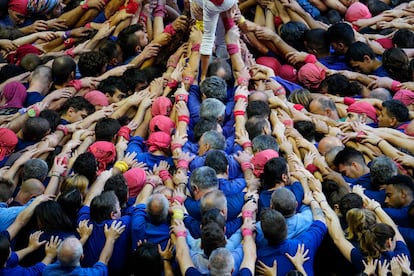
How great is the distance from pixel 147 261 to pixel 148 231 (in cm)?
45

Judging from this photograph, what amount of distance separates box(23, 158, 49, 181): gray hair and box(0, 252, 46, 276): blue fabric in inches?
37.4

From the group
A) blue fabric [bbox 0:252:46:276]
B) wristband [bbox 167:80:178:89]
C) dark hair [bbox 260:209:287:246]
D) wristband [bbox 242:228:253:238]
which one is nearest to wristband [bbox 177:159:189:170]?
wristband [bbox 242:228:253:238]

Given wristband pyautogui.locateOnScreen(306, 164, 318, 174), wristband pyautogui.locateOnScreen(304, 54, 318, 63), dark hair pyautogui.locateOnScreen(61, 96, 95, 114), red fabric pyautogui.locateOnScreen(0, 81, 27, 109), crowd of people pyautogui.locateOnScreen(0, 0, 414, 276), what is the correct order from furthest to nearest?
wristband pyautogui.locateOnScreen(304, 54, 318, 63) < red fabric pyautogui.locateOnScreen(0, 81, 27, 109) < dark hair pyautogui.locateOnScreen(61, 96, 95, 114) < wristband pyautogui.locateOnScreen(306, 164, 318, 174) < crowd of people pyautogui.locateOnScreen(0, 0, 414, 276)

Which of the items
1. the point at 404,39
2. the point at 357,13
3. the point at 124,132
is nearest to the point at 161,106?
the point at 124,132

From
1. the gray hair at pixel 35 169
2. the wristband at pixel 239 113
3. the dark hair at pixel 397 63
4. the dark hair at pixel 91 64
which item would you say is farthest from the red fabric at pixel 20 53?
the dark hair at pixel 397 63

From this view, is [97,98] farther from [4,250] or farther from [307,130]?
[4,250]

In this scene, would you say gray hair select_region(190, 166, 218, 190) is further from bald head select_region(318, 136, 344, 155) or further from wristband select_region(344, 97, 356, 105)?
wristband select_region(344, 97, 356, 105)

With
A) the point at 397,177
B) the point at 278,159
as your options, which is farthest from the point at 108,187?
the point at 397,177

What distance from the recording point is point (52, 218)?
17.8ft

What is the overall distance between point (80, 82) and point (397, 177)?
11.1ft

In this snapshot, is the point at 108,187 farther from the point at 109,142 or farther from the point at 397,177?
the point at 397,177

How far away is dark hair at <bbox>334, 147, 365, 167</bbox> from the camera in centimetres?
602

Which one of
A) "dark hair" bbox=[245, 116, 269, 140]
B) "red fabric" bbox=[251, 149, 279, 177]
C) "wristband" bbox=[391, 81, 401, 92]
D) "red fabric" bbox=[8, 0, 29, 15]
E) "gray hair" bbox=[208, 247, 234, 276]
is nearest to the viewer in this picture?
"gray hair" bbox=[208, 247, 234, 276]

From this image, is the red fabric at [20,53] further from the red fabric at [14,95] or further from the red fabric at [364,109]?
the red fabric at [364,109]
